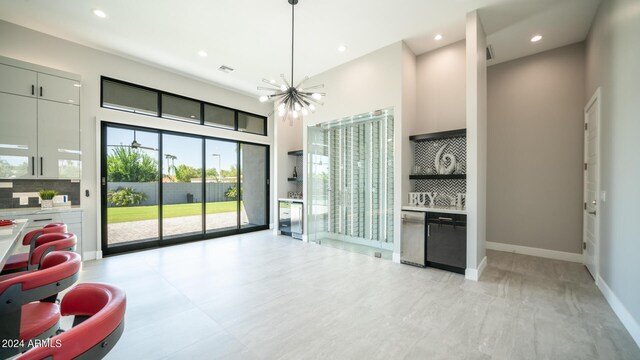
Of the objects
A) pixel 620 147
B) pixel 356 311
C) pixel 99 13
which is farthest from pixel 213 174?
pixel 620 147

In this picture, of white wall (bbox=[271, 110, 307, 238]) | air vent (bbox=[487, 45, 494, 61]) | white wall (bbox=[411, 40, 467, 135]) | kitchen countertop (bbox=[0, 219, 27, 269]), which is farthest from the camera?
white wall (bbox=[271, 110, 307, 238])

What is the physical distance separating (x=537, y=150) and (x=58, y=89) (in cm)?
838

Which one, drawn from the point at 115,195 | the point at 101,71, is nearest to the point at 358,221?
the point at 115,195

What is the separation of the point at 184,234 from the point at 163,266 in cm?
181

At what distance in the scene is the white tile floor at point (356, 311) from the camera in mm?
2055

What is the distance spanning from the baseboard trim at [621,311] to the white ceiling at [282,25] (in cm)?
370

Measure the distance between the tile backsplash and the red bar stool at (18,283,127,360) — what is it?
14.8ft

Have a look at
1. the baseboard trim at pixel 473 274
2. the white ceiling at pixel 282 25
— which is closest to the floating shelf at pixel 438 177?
the baseboard trim at pixel 473 274

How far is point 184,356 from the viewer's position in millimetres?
1972

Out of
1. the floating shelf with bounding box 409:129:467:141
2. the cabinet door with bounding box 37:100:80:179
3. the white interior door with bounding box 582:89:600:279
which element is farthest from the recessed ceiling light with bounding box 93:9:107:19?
the white interior door with bounding box 582:89:600:279

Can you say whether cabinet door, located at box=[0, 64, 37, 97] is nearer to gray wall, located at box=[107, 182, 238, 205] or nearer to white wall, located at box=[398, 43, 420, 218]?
gray wall, located at box=[107, 182, 238, 205]

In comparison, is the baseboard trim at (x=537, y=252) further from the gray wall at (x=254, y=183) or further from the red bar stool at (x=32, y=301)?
the red bar stool at (x=32, y=301)

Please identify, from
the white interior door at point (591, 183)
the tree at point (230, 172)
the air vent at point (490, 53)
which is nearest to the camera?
the white interior door at point (591, 183)

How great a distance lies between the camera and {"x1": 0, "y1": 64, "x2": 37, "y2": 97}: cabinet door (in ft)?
11.8
